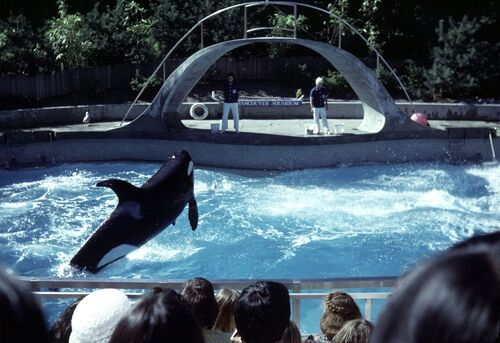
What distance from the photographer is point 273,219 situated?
14.3m

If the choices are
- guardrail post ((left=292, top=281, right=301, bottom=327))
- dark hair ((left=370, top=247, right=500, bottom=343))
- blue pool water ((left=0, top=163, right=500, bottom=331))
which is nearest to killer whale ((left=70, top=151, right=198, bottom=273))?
blue pool water ((left=0, top=163, right=500, bottom=331))

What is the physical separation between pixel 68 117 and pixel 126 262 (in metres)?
10.4

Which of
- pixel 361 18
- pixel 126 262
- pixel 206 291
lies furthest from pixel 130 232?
pixel 361 18

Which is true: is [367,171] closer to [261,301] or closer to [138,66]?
[138,66]

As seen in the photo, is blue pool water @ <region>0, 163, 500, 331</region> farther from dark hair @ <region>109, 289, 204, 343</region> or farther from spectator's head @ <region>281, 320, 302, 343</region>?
dark hair @ <region>109, 289, 204, 343</region>

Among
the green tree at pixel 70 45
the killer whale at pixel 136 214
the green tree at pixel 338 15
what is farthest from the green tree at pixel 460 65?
the killer whale at pixel 136 214

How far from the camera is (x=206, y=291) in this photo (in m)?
4.38

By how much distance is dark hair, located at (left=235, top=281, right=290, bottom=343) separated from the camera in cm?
352

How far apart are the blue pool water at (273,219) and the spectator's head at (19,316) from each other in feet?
26.7

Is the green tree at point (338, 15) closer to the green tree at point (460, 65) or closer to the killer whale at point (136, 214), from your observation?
the green tree at point (460, 65)

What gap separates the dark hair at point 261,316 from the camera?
11.5 feet

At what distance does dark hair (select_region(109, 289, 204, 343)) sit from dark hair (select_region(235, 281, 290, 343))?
1.69 metres

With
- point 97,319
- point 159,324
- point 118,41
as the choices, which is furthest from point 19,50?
point 159,324

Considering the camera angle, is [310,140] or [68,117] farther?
[68,117]
